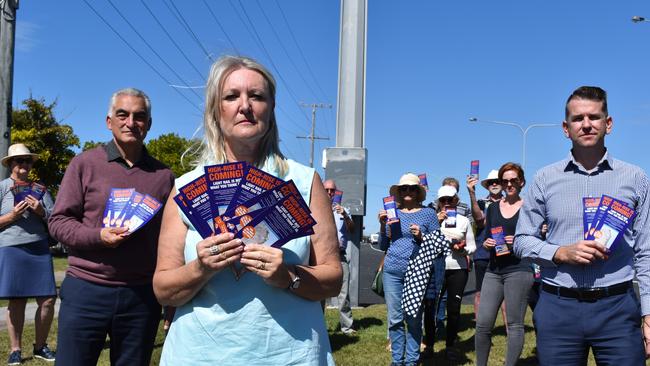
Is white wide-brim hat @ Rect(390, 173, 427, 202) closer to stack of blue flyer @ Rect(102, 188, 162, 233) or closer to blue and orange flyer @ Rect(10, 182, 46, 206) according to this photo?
blue and orange flyer @ Rect(10, 182, 46, 206)

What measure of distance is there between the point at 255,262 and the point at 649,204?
8.61 ft

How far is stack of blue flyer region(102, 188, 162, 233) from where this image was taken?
3318mm

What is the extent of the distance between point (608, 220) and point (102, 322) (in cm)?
281

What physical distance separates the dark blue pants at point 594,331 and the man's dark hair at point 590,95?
109 centimetres

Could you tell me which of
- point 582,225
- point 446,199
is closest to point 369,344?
point 446,199

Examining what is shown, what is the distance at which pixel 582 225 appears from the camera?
3473mm

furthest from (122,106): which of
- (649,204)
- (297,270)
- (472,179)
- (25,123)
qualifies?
(25,123)

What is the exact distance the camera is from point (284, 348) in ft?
6.41

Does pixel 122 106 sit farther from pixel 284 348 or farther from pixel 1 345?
pixel 1 345

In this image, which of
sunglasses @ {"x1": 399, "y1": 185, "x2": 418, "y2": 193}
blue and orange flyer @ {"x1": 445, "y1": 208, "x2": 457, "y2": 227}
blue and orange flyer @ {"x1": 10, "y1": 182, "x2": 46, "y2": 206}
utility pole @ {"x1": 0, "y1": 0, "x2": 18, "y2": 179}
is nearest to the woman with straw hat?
blue and orange flyer @ {"x1": 10, "y1": 182, "x2": 46, "y2": 206}

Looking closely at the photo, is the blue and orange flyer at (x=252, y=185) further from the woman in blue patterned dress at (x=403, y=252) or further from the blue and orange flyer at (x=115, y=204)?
the woman in blue patterned dress at (x=403, y=252)

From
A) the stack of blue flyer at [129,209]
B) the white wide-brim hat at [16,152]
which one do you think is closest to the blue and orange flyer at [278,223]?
the stack of blue flyer at [129,209]

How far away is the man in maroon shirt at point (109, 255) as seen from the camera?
11.1 ft

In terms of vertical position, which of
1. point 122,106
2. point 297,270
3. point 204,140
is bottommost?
point 297,270
